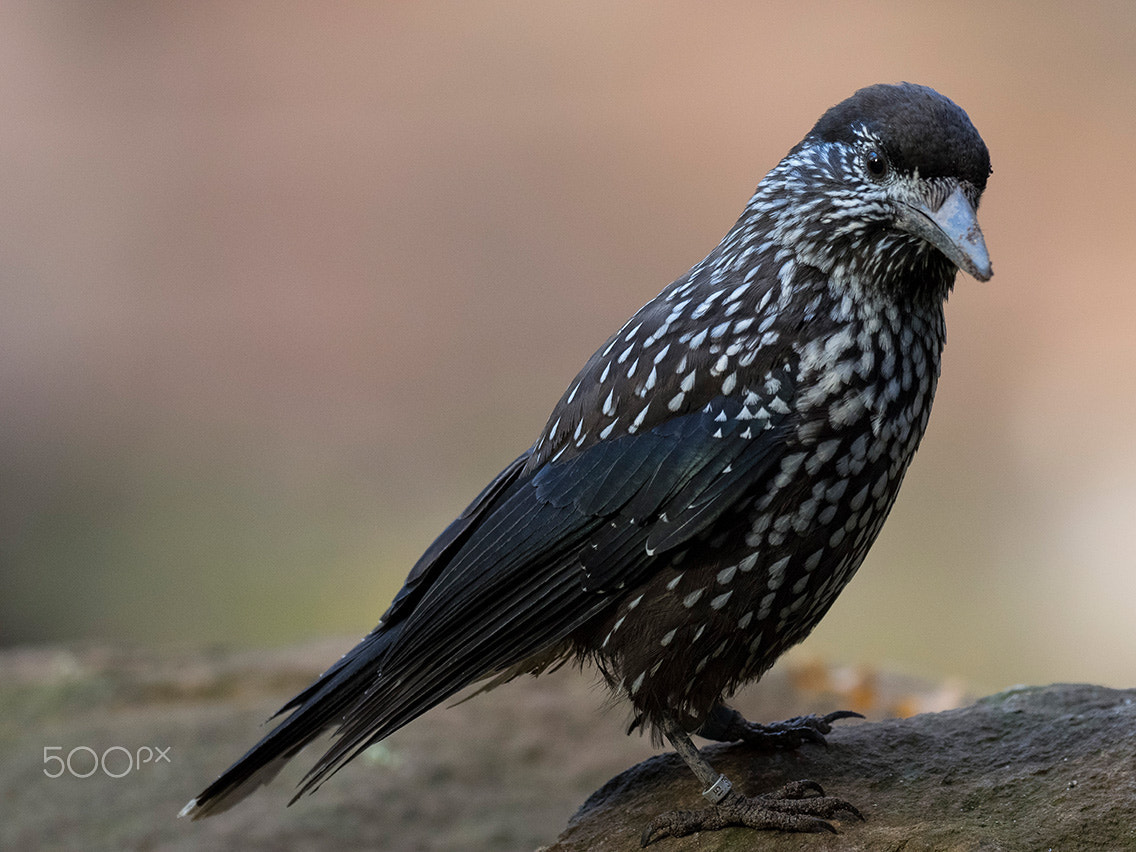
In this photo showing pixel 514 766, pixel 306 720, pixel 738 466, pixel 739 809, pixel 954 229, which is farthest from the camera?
pixel 514 766

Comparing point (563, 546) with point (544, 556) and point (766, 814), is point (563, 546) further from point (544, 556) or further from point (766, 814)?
point (766, 814)

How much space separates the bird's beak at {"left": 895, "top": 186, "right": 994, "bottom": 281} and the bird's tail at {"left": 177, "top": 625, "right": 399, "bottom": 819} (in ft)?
5.43

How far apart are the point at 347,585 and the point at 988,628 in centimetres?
429

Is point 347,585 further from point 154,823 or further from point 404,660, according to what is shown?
point 404,660

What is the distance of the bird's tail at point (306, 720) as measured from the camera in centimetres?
310

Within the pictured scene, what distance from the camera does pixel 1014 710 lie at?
3.27 m

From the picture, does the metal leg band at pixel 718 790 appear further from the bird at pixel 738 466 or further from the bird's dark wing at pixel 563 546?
the bird's dark wing at pixel 563 546

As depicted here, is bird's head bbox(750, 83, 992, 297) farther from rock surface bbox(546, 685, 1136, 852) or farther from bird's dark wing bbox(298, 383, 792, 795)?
rock surface bbox(546, 685, 1136, 852)

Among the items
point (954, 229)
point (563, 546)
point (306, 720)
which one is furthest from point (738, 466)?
point (306, 720)

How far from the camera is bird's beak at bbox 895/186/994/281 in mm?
2518

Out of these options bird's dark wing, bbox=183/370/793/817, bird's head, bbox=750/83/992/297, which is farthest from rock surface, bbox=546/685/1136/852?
bird's head, bbox=750/83/992/297

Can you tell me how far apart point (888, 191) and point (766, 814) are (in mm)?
1499

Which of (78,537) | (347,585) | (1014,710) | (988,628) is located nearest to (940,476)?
(988,628)

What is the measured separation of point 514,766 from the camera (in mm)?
4402
